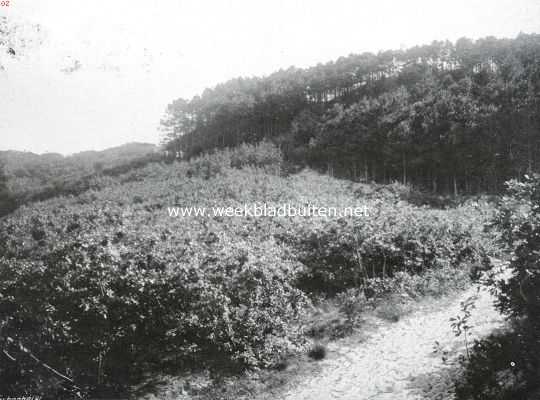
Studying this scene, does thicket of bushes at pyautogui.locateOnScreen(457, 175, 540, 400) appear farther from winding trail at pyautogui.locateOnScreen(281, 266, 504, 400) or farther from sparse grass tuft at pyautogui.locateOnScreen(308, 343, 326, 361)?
sparse grass tuft at pyautogui.locateOnScreen(308, 343, 326, 361)

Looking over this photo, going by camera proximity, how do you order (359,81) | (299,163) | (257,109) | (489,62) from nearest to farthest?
(299,163), (489,62), (257,109), (359,81)

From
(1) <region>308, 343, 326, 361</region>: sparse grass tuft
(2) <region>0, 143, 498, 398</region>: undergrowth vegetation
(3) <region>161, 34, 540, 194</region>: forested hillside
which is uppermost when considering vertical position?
(3) <region>161, 34, 540, 194</region>: forested hillside

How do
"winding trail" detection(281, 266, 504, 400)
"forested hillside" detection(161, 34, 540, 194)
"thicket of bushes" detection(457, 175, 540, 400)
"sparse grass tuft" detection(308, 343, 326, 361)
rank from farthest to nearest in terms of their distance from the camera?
"forested hillside" detection(161, 34, 540, 194) < "sparse grass tuft" detection(308, 343, 326, 361) < "winding trail" detection(281, 266, 504, 400) < "thicket of bushes" detection(457, 175, 540, 400)

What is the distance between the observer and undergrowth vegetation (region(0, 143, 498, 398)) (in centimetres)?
792

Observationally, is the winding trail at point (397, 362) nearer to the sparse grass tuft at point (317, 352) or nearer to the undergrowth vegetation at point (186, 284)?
the sparse grass tuft at point (317, 352)

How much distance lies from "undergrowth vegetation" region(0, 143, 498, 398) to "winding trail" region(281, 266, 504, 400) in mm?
1019

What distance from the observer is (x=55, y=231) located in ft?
47.0

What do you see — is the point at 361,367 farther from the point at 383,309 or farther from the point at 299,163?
the point at 299,163

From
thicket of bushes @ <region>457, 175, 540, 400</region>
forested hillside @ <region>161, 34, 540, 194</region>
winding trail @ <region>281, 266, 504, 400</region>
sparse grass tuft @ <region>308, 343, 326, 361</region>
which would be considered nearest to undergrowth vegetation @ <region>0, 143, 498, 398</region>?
sparse grass tuft @ <region>308, 343, 326, 361</region>

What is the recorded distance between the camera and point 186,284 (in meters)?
9.27

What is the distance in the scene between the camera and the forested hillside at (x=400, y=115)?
38250mm

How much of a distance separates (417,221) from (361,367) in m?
8.03

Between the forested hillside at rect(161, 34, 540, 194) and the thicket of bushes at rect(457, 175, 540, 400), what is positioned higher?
the forested hillside at rect(161, 34, 540, 194)

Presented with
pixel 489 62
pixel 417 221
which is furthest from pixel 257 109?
pixel 417 221
